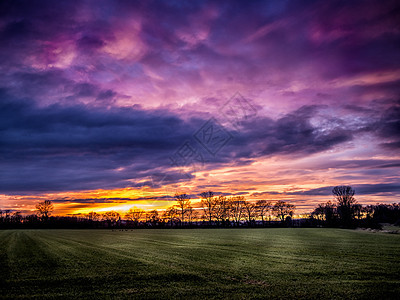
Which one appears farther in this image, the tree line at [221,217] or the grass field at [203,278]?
the tree line at [221,217]

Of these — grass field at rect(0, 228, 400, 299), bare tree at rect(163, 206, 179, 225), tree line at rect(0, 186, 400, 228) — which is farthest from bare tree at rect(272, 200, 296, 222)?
grass field at rect(0, 228, 400, 299)

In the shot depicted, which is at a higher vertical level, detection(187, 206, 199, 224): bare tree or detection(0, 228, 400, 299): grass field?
detection(0, 228, 400, 299): grass field

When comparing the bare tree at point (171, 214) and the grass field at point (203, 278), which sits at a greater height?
the grass field at point (203, 278)

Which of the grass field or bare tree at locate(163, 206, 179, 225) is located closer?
the grass field

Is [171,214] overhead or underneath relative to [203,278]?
underneath

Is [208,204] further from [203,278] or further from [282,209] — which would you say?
[203,278]

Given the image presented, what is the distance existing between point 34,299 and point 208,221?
392 feet

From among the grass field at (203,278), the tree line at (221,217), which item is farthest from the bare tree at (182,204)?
the grass field at (203,278)

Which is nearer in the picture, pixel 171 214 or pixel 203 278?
pixel 203 278

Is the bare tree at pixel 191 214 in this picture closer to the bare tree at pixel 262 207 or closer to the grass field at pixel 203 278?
the bare tree at pixel 262 207

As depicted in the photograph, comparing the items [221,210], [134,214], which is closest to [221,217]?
[221,210]

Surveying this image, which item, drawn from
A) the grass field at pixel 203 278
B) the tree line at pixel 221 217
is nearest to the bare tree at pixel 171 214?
the tree line at pixel 221 217

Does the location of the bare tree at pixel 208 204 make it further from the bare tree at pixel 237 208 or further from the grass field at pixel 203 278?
the grass field at pixel 203 278

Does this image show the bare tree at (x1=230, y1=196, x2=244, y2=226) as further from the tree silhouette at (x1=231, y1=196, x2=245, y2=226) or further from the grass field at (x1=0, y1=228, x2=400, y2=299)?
the grass field at (x1=0, y1=228, x2=400, y2=299)
